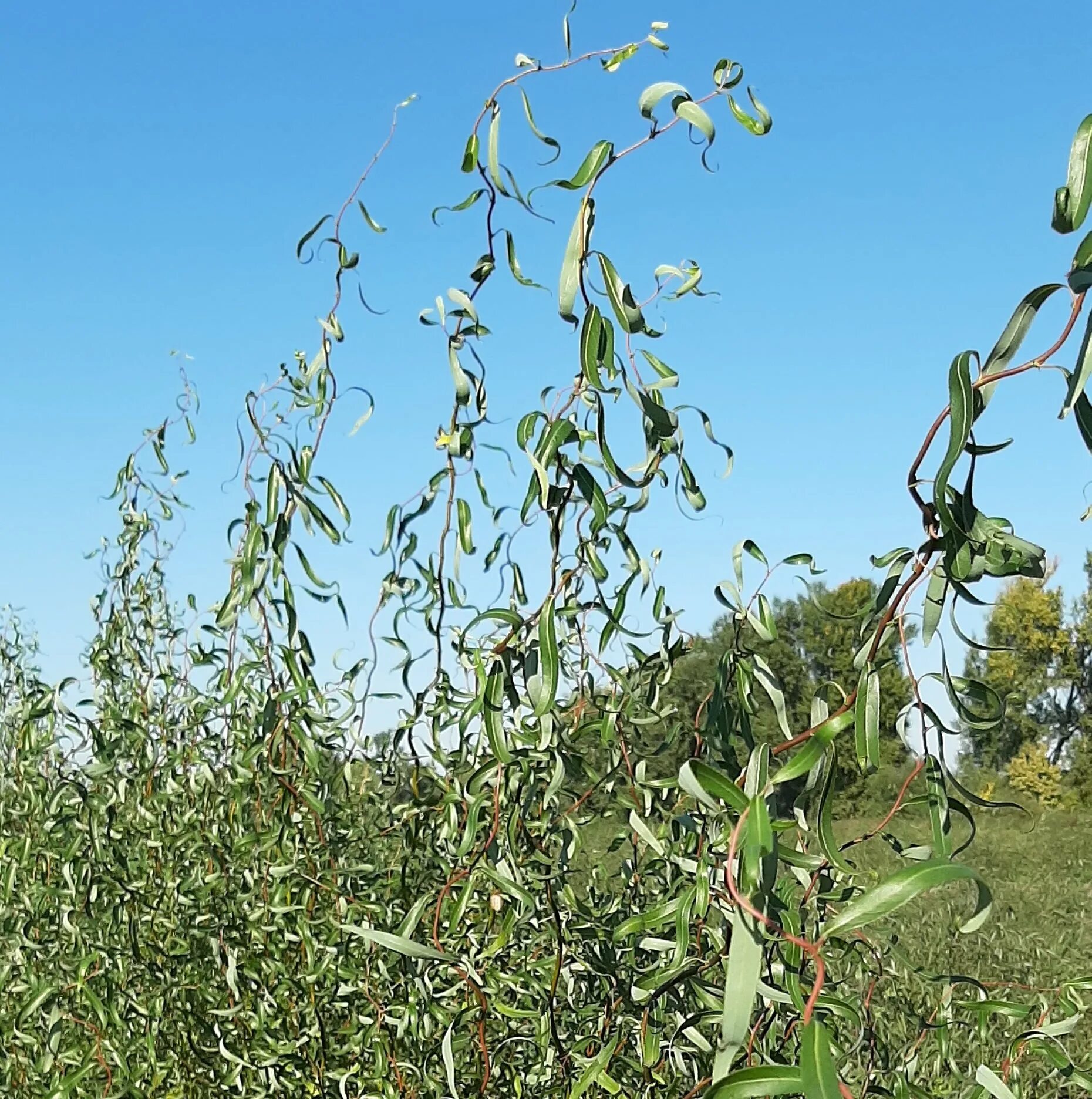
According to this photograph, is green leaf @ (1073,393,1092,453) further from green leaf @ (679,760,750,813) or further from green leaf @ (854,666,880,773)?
green leaf @ (679,760,750,813)

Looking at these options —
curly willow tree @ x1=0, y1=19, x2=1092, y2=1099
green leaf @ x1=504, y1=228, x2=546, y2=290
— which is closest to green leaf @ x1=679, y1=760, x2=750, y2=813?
curly willow tree @ x1=0, y1=19, x2=1092, y2=1099

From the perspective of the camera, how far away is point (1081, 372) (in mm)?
810

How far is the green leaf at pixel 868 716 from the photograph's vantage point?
2.96 feet

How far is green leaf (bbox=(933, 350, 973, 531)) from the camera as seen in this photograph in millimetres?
826

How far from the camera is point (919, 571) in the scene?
91 cm

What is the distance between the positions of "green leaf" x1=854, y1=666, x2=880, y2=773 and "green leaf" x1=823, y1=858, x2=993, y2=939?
0.14 metres

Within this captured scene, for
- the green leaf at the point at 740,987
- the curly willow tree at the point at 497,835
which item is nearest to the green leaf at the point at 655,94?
the curly willow tree at the point at 497,835

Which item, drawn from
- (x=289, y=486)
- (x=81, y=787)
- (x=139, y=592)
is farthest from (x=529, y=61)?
(x=139, y=592)

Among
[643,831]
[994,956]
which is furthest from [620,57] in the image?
[994,956]

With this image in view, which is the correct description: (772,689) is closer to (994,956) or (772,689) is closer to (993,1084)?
(993,1084)

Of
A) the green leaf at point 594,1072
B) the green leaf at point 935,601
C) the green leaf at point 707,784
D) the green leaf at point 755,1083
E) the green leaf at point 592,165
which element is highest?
the green leaf at point 592,165

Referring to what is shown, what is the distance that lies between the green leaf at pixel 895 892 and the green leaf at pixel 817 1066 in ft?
0.21

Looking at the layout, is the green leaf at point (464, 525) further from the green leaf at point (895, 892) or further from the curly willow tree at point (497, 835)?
the green leaf at point (895, 892)

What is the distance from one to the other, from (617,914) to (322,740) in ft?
1.44
